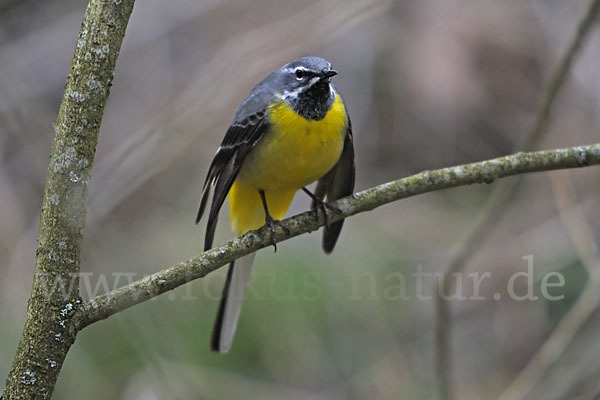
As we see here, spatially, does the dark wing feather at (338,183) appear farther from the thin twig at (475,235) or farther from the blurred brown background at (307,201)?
the blurred brown background at (307,201)

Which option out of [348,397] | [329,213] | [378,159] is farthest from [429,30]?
[329,213]

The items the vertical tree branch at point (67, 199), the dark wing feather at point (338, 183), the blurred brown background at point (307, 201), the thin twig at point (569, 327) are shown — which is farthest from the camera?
the blurred brown background at point (307, 201)

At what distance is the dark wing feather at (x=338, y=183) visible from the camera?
13.2ft

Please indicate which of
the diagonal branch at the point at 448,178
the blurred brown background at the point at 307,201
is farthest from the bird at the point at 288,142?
the blurred brown background at the point at 307,201

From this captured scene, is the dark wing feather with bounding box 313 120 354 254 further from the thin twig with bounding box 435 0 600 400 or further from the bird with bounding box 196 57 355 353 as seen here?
the thin twig with bounding box 435 0 600 400

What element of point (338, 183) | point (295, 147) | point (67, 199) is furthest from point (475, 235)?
point (67, 199)

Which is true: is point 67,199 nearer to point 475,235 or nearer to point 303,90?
point 303,90

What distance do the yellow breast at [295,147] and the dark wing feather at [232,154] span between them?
0.05 metres

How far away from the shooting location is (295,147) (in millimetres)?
3660

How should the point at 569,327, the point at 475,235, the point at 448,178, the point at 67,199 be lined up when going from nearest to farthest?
1. the point at 67,199
2. the point at 448,178
3. the point at 475,235
4. the point at 569,327

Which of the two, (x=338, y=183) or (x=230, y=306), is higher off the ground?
(x=338, y=183)

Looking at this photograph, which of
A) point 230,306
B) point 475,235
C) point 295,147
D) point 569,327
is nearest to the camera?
point 295,147

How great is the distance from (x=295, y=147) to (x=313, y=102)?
11.3 inches

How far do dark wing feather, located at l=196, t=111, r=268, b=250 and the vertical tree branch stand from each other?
149 cm
